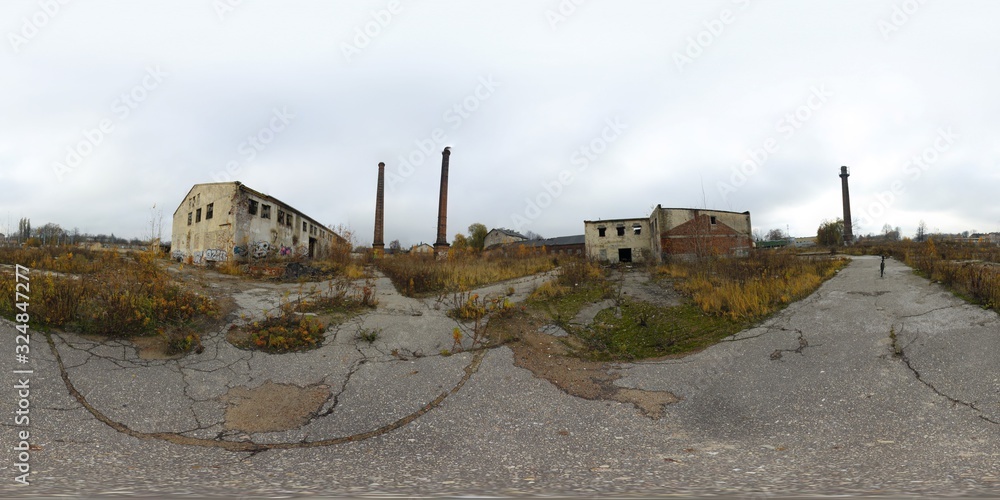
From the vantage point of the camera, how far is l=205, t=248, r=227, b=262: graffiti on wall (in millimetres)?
18453

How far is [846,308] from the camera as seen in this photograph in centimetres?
684

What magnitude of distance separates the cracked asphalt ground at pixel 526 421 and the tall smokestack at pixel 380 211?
21180 mm

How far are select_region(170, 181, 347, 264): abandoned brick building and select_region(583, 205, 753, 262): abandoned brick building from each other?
61.8 feet

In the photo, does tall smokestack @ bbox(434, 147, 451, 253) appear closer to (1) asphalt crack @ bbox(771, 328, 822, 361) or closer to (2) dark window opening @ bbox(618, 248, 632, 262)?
(2) dark window opening @ bbox(618, 248, 632, 262)

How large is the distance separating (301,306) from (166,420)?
12.3ft

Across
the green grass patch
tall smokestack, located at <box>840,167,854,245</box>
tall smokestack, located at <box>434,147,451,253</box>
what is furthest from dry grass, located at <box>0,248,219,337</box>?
tall smokestack, located at <box>840,167,854,245</box>

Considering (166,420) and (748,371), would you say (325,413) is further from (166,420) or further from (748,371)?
(748,371)

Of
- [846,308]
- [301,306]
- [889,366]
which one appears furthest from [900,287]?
[301,306]

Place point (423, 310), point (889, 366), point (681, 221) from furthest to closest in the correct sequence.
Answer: point (681, 221) < point (423, 310) < point (889, 366)

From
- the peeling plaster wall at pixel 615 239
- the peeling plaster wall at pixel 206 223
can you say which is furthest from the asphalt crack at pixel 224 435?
the peeling plaster wall at pixel 615 239

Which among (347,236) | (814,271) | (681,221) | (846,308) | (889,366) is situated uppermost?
(681,221)

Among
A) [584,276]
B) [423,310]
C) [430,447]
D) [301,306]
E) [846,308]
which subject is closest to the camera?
[430,447]

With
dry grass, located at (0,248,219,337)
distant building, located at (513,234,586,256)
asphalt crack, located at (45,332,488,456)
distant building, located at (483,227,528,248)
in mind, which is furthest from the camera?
distant building, located at (483,227,528,248)

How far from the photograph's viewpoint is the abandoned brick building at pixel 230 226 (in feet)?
60.7
